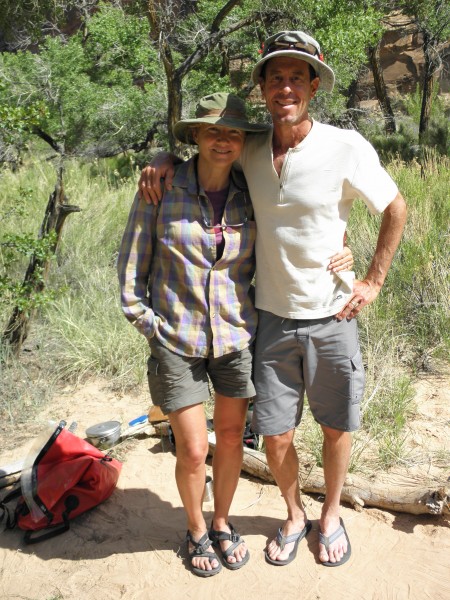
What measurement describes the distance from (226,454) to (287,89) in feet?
4.72

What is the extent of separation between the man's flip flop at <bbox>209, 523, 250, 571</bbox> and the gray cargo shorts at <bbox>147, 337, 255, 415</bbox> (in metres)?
0.70

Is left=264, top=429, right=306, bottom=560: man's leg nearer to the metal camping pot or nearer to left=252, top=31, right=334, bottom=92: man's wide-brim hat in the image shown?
the metal camping pot

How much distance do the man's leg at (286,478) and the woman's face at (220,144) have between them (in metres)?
1.11

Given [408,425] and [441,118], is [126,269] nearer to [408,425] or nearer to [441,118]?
[408,425]

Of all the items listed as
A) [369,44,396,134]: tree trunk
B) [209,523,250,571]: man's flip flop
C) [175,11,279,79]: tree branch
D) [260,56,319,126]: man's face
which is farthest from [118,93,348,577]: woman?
[369,44,396,134]: tree trunk

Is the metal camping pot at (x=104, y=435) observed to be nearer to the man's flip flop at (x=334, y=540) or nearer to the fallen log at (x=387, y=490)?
the fallen log at (x=387, y=490)

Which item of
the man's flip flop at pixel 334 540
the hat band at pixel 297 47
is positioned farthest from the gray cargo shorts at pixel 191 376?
the hat band at pixel 297 47

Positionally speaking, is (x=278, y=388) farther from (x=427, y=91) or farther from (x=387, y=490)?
(x=427, y=91)

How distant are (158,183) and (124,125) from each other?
29.3 ft

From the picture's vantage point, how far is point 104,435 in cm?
354

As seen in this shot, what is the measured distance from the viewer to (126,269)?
2.33 meters

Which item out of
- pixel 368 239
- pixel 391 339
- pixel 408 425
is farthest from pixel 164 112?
pixel 408 425

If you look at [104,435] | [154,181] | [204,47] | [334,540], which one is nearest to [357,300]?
[154,181]

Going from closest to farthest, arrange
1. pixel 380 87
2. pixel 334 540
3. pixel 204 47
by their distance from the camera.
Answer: pixel 334 540, pixel 204 47, pixel 380 87
